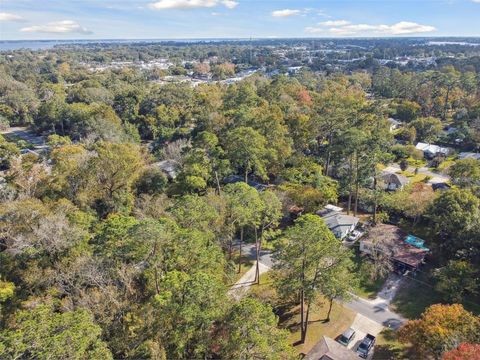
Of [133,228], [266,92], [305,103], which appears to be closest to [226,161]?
[133,228]

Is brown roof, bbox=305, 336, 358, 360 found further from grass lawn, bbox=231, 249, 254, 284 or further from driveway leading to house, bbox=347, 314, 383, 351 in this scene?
grass lawn, bbox=231, 249, 254, 284

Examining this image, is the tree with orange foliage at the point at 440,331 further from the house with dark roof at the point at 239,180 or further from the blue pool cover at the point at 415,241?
the house with dark roof at the point at 239,180

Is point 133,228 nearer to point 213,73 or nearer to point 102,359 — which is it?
point 102,359

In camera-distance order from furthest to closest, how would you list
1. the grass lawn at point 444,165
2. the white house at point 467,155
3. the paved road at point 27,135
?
the paved road at point 27,135 → the white house at point 467,155 → the grass lawn at point 444,165

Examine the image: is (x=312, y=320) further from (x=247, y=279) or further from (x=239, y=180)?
(x=239, y=180)

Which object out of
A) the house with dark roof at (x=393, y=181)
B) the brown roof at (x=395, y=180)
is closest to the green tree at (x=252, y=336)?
the house with dark roof at (x=393, y=181)
